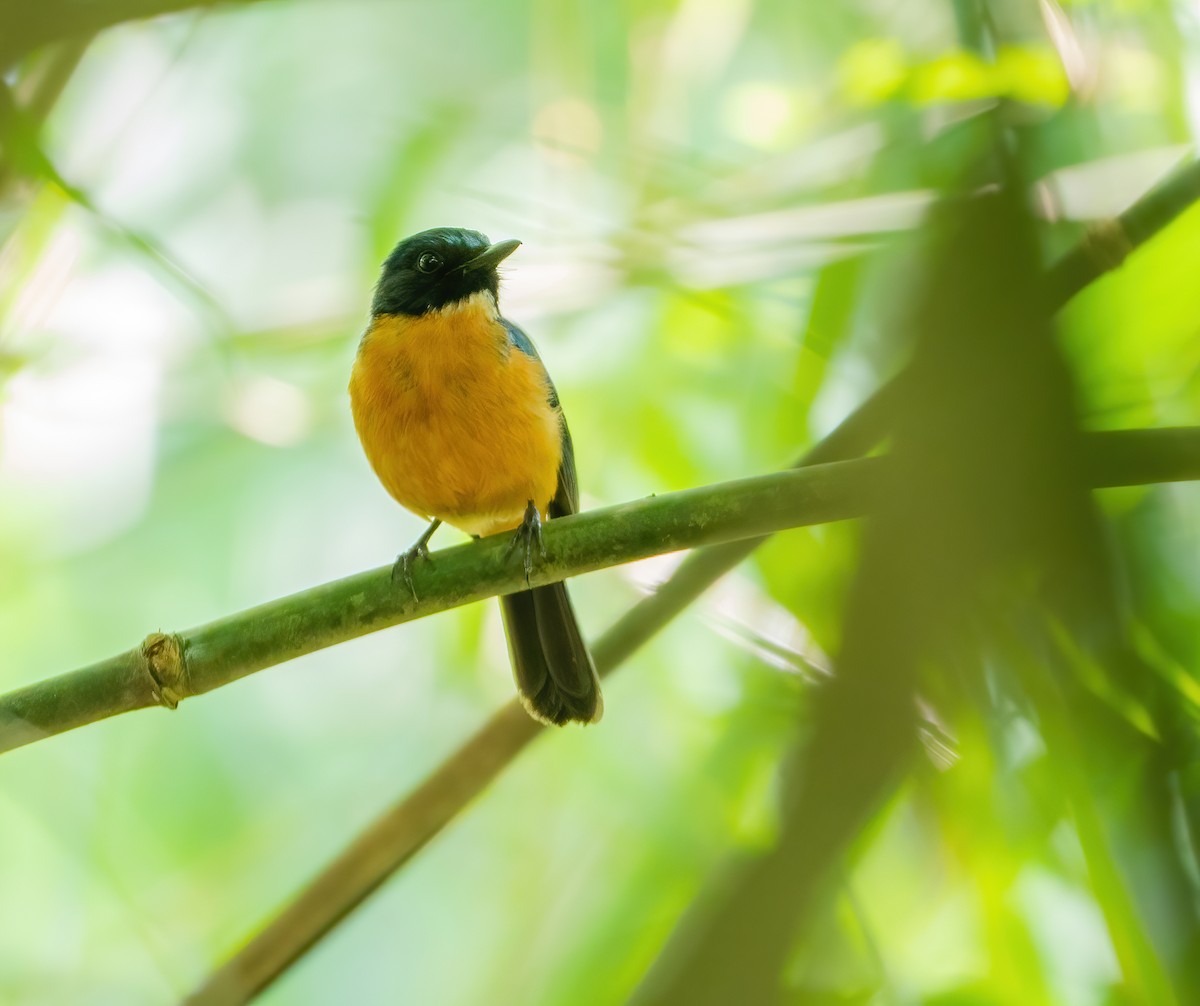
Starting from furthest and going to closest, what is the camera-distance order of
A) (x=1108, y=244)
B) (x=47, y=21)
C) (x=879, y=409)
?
(x=47, y=21)
(x=1108, y=244)
(x=879, y=409)

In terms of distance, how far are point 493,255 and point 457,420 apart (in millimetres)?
674

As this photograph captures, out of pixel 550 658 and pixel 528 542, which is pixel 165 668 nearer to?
pixel 528 542

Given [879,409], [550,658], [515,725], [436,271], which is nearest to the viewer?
[879,409]

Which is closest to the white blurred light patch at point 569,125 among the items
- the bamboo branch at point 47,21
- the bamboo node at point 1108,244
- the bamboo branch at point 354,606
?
the bamboo branch at point 354,606

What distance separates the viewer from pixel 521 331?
434cm

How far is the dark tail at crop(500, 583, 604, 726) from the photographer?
3797 mm

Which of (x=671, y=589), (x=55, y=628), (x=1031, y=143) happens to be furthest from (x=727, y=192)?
(x=55, y=628)

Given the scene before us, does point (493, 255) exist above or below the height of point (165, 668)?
above

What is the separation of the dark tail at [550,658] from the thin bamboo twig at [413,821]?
15.8 inches

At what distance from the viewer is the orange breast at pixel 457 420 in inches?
152

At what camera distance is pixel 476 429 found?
3.85 m

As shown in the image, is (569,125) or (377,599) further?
(569,125)

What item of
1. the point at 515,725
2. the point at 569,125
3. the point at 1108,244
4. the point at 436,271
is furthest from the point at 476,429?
the point at 1108,244

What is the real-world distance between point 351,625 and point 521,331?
208 cm
